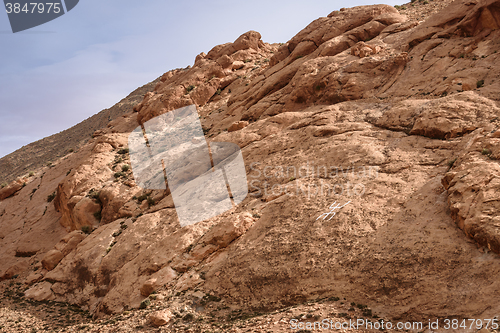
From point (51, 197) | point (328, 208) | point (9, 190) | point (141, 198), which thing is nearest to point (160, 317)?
point (328, 208)

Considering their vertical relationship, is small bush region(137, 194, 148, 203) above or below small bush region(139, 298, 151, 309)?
above

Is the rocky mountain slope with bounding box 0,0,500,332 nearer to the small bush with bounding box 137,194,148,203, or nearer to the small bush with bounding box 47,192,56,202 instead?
the small bush with bounding box 137,194,148,203

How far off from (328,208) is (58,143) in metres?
57.9

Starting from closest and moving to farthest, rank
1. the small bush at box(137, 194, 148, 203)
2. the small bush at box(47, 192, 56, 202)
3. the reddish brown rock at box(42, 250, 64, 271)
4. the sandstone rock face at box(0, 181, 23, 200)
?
the reddish brown rock at box(42, 250, 64, 271), the small bush at box(137, 194, 148, 203), the small bush at box(47, 192, 56, 202), the sandstone rock face at box(0, 181, 23, 200)

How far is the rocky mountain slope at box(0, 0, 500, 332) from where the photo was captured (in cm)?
A: 1154

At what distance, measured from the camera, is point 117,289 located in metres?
17.3

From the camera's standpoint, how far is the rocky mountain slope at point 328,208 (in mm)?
11539

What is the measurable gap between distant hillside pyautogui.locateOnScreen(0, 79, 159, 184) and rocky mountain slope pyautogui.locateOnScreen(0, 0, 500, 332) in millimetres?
22458

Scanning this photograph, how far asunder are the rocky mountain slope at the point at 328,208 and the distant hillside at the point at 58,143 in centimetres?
2246

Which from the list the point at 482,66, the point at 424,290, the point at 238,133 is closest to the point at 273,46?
the point at 238,133

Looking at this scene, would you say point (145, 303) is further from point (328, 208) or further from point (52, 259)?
point (52, 259)

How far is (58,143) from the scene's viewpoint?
5966 cm

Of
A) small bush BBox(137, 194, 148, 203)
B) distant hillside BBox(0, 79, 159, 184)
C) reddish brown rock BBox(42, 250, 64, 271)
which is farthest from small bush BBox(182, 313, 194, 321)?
distant hillside BBox(0, 79, 159, 184)

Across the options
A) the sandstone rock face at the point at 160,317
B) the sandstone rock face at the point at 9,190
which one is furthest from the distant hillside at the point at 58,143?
the sandstone rock face at the point at 160,317
